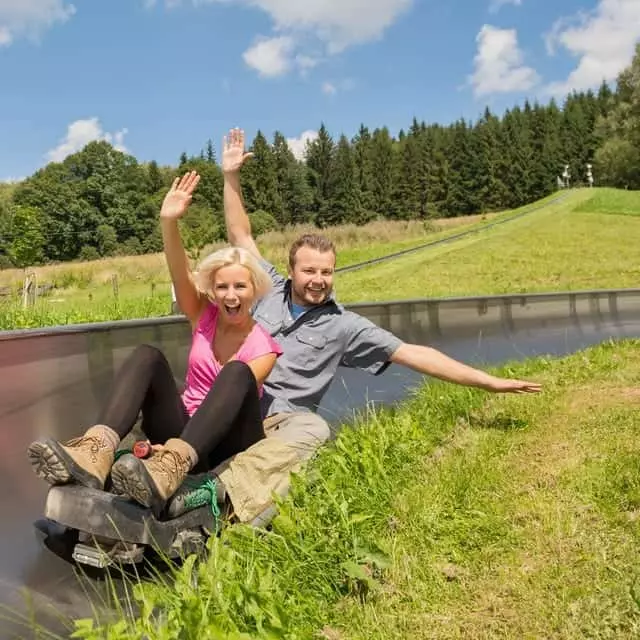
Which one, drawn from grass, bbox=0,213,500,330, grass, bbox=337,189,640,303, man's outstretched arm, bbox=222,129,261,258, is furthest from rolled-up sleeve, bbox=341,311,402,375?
grass, bbox=337,189,640,303

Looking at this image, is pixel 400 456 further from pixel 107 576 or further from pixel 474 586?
pixel 107 576

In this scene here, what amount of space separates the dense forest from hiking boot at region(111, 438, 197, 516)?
52.5 meters

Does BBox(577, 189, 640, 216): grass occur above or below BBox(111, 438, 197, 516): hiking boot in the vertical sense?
above

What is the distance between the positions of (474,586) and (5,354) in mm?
3422

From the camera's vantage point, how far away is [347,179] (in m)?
68.7

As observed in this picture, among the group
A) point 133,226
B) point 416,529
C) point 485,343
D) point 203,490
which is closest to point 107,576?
point 203,490

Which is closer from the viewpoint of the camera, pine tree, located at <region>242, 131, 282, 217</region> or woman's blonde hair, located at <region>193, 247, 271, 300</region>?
woman's blonde hair, located at <region>193, 247, 271, 300</region>

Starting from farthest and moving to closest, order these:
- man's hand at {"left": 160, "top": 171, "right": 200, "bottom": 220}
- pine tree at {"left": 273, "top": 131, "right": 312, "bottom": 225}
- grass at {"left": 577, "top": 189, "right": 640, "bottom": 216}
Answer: pine tree at {"left": 273, "top": 131, "right": 312, "bottom": 225} → grass at {"left": 577, "top": 189, "right": 640, "bottom": 216} → man's hand at {"left": 160, "top": 171, "right": 200, "bottom": 220}

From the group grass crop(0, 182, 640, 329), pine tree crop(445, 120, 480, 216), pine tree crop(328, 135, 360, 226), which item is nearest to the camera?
grass crop(0, 182, 640, 329)

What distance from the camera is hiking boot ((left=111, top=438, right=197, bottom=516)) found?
209cm

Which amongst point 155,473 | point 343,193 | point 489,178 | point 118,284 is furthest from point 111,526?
point 489,178

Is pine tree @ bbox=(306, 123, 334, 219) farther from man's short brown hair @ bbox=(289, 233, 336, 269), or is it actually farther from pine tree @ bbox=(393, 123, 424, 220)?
man's short brown hair @ bbox=(289, 233, 336, 269)

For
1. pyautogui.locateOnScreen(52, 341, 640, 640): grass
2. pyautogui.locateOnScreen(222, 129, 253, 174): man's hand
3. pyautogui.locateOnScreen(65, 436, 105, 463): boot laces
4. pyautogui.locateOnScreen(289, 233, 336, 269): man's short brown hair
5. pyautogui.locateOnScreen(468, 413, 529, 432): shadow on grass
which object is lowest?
pyautogui.locateOnScreen(52, 341, 640, 640): grass

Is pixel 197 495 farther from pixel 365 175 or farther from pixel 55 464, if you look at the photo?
pixel 365 175
